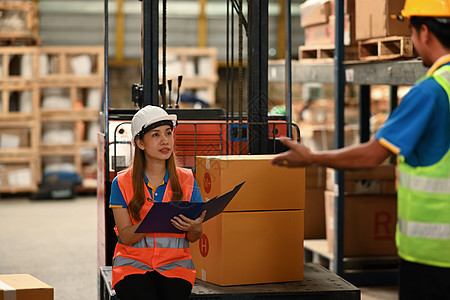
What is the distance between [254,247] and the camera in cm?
417

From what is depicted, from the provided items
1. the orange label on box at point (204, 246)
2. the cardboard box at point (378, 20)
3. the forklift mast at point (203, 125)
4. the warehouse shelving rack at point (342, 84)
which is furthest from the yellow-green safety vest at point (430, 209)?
the cardboard box at point (378, 20)

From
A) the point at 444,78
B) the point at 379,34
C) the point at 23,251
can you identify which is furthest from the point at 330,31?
the point at 444,78

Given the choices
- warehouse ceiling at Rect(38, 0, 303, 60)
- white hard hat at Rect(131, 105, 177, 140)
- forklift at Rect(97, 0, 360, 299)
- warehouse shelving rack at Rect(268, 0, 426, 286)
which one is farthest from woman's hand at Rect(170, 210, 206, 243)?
warehouse ceiling at Rect(38, 0, 303, 60)

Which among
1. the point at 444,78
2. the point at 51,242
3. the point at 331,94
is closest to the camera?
the point at 444,78

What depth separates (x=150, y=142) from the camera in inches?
145

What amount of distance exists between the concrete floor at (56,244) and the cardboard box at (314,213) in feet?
3.50

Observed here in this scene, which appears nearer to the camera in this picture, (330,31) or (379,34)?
(379,34)

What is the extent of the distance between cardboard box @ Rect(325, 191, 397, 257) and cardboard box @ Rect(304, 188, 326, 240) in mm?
696

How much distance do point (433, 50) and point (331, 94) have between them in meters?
15.4

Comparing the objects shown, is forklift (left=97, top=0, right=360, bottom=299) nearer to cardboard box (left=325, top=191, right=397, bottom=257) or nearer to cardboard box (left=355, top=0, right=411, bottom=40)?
cardboard box (left=355, top=0, right=411, bottom=40)

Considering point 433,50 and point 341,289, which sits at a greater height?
point 433,50

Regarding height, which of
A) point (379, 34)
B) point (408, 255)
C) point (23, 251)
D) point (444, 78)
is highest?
point (379, 34)

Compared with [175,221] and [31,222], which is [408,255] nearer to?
[175,221]

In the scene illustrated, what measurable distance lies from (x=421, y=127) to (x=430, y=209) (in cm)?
32
